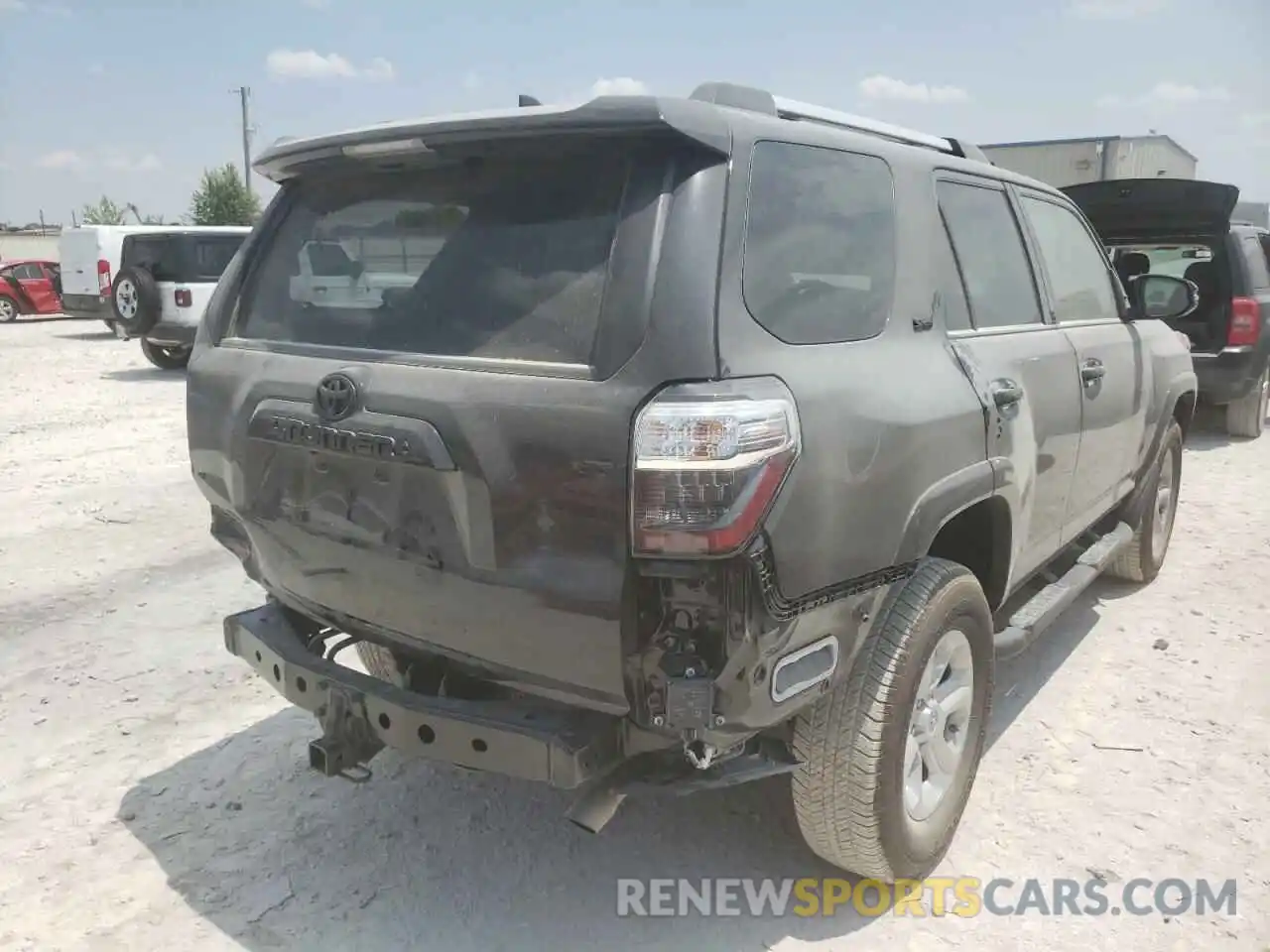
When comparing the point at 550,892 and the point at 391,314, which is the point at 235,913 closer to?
the point at 550,892

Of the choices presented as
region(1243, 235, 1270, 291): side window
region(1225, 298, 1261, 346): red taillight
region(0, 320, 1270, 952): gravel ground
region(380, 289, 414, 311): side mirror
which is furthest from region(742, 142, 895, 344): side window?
region(1243, 235, 1270, 291): side window

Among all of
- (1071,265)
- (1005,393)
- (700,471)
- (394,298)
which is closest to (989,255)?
(1005,393)

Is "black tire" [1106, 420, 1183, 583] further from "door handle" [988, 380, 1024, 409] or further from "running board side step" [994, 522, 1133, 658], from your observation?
"door handle" [988, 380, 1024, 409]

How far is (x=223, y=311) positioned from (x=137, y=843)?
161 cm

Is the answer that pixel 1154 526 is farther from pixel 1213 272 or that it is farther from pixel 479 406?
pixel 1213 272

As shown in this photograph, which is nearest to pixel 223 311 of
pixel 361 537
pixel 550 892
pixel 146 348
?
pixel 361 537

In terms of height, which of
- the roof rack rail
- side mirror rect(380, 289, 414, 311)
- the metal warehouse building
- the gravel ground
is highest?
the metal warehouse building

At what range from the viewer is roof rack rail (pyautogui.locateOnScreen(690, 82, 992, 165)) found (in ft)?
8.18

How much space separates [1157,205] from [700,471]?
7.13 metres

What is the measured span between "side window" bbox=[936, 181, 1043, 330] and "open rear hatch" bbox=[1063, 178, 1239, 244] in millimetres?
4432

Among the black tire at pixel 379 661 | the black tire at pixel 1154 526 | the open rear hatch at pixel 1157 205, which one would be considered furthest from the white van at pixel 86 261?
the black tire at pixel 1154 526

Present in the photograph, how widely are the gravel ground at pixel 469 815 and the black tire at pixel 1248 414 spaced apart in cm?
474

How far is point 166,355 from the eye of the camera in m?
14.1

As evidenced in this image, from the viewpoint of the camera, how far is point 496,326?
2367 millimetres
